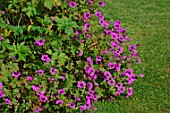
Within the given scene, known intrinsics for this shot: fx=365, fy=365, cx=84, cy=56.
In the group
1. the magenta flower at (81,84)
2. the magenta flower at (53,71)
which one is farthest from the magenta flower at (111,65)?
the magenta flower at (53,71)

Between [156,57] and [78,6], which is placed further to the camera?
[156,57]

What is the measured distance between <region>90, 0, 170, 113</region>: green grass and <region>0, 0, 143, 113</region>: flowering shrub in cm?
28

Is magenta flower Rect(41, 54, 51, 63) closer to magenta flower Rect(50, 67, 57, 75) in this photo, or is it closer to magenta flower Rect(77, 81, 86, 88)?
magenta flower Rect(50, 67, 57, 75)

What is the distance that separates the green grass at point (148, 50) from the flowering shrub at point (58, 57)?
28 cm

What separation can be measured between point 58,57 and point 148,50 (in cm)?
272

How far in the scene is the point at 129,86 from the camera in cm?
454

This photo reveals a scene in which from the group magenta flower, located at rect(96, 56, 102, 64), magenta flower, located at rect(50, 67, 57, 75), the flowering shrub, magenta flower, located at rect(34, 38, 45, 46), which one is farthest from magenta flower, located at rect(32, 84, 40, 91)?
magenta flower, located at rect(96, 56, 102, 64)

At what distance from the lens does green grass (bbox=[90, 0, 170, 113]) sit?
425 cm

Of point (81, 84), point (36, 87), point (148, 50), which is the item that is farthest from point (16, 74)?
point (148, 50)

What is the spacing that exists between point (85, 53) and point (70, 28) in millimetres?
412

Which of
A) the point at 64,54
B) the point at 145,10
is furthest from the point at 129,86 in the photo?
the point at 145,10

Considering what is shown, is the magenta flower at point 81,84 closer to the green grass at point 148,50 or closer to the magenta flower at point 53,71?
the magenta flower at point 53,71

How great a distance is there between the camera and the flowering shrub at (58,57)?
358 cm

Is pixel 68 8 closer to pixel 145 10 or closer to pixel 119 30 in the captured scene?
pixel 119 30
